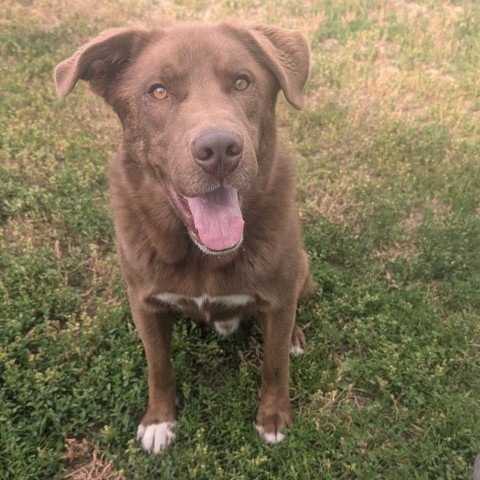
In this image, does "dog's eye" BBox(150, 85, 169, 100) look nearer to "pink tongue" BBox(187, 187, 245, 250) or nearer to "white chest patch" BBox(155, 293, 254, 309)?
"pink tongue" BBox(187, 187, 245, 250)

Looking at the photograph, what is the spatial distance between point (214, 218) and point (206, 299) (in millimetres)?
526

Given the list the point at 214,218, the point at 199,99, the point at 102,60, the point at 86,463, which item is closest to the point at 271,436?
the point at 86,463

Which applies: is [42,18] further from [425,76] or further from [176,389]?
[176,389]

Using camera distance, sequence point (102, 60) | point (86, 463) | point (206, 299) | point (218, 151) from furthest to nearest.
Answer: point (86, 463)
point (206, 299)
point (102, 60)
point (218, 151)

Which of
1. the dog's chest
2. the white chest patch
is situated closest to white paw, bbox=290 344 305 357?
the dog's chest

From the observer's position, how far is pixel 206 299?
2.71 meters

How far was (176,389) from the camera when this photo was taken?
10.6ft

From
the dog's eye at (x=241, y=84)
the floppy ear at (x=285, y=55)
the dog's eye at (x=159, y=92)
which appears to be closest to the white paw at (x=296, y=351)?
the floppy ear at (x=285, y=55)

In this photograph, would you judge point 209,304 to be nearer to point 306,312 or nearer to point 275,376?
point 275,376

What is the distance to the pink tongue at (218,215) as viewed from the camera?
236cm

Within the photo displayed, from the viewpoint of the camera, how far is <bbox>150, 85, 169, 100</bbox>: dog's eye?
2.44 m

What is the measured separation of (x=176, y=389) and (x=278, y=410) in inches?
26.3

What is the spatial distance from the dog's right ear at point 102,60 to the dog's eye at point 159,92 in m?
0.29

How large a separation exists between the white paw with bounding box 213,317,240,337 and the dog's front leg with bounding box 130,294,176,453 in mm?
328
